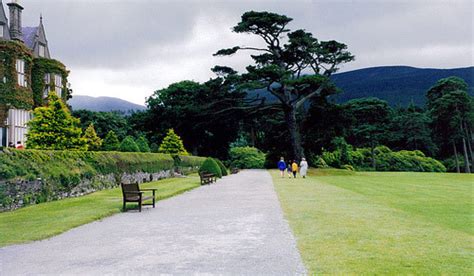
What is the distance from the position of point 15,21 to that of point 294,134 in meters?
29.4

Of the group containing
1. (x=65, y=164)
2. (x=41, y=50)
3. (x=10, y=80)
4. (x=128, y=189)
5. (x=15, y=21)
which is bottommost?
(x=128, y=189)

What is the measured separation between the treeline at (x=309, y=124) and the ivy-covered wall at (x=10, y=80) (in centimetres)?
1889

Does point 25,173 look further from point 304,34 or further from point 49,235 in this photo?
point 304,34

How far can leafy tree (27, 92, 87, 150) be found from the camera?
30.6 meters

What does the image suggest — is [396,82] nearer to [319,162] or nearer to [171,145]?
[319,162]

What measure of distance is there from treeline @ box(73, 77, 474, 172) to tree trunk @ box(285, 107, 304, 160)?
2230 millimetres

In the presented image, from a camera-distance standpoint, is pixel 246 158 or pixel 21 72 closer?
pixel 21 72

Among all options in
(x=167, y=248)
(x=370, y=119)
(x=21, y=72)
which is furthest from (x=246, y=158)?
(x=167, y=248)

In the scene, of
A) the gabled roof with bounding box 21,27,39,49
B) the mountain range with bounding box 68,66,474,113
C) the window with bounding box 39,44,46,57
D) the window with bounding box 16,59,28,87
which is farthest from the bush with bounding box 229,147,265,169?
the mountain range with bounding box 68,66,474,113

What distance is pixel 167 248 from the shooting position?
816 cm

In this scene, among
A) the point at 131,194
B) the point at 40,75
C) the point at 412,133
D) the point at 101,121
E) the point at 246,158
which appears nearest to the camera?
the point at 131,194

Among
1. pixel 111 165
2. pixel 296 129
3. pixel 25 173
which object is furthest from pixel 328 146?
pixel 25 173

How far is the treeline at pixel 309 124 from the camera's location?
5094 cm

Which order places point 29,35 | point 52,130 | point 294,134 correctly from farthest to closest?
point 294,134 → point 29,35 → point 52,130
